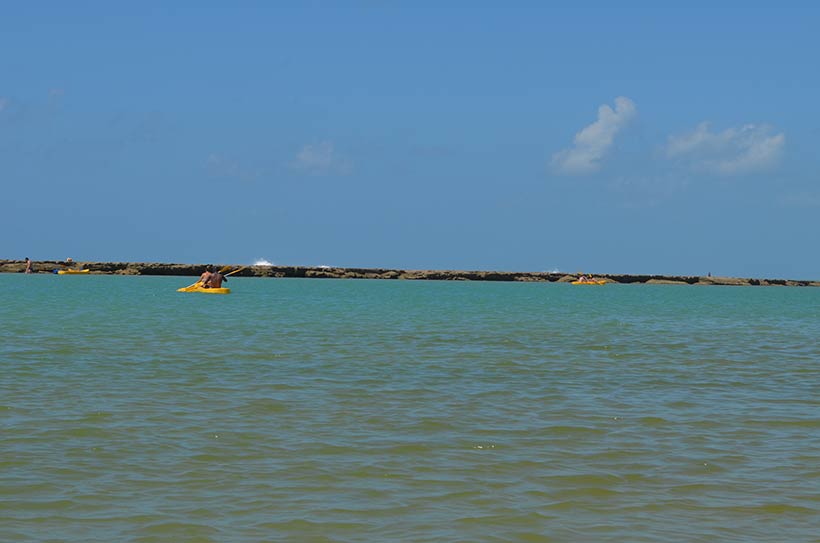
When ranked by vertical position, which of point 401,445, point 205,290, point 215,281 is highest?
point 215,281

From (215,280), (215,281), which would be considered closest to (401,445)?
(215,281)

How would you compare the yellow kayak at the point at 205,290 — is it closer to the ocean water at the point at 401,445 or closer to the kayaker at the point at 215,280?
the kayaker at the point at 215,280

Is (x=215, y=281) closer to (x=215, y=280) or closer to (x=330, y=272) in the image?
(x=215, y=280)

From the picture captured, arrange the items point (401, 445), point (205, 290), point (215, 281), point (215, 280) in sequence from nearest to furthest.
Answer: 1. point (401, 445)
2. point (215, 281)
3. point (215, 280)
4. point (205, 290)

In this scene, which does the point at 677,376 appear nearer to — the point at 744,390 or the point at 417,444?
Answer: the point at 744,390

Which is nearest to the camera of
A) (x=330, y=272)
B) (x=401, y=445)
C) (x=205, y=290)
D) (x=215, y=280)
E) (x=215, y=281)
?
(x=401, y=445)

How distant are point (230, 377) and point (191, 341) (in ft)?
29.3

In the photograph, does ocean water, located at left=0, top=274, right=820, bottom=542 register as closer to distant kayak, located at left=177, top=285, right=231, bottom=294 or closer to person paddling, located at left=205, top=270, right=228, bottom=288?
distant kayak, located at left=177, top=285, right=231, bottom=294

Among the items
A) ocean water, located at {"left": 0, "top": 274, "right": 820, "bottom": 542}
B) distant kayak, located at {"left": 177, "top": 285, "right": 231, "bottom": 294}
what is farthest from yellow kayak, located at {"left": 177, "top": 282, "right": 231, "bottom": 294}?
ocean water, located at {"left": 0, "top": 274, "right": 820, "bottom": 542}

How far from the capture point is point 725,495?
9.23 m

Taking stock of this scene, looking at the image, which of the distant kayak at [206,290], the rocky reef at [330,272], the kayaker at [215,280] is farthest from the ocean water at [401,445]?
the rocky reef at [330,272]

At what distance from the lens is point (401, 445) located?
37.7 ft

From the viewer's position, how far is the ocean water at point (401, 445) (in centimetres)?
819

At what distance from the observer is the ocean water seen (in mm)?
8188
